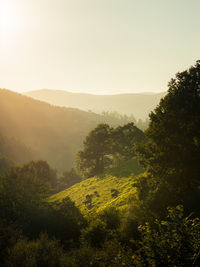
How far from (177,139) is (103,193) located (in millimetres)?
28659

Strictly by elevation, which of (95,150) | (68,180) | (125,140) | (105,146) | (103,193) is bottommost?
(68,180)

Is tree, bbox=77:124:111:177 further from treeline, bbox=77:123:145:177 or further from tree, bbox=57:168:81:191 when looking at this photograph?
tree, bbox=57:168:81:191

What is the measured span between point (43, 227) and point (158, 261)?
85.9 ft

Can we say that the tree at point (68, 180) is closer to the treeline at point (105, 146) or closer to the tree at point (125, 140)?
the treeline at point (105, 146)

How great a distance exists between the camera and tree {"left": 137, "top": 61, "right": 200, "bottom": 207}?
25.1 metres

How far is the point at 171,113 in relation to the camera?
89.0ft

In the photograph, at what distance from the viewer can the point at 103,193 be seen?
49.8 meters

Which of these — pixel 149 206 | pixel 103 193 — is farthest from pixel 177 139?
pixel 103 193

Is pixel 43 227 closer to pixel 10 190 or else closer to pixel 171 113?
pixel 10 190

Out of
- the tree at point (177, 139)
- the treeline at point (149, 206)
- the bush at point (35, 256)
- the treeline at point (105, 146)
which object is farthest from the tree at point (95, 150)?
the bush at point (35, 256)

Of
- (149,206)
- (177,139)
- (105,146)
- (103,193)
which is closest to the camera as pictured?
(149,206)

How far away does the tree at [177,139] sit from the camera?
82.2ft

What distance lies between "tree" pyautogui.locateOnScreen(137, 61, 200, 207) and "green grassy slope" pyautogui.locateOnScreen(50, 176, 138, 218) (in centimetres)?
1395

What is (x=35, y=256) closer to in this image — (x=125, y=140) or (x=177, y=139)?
(x=177, y=139)
